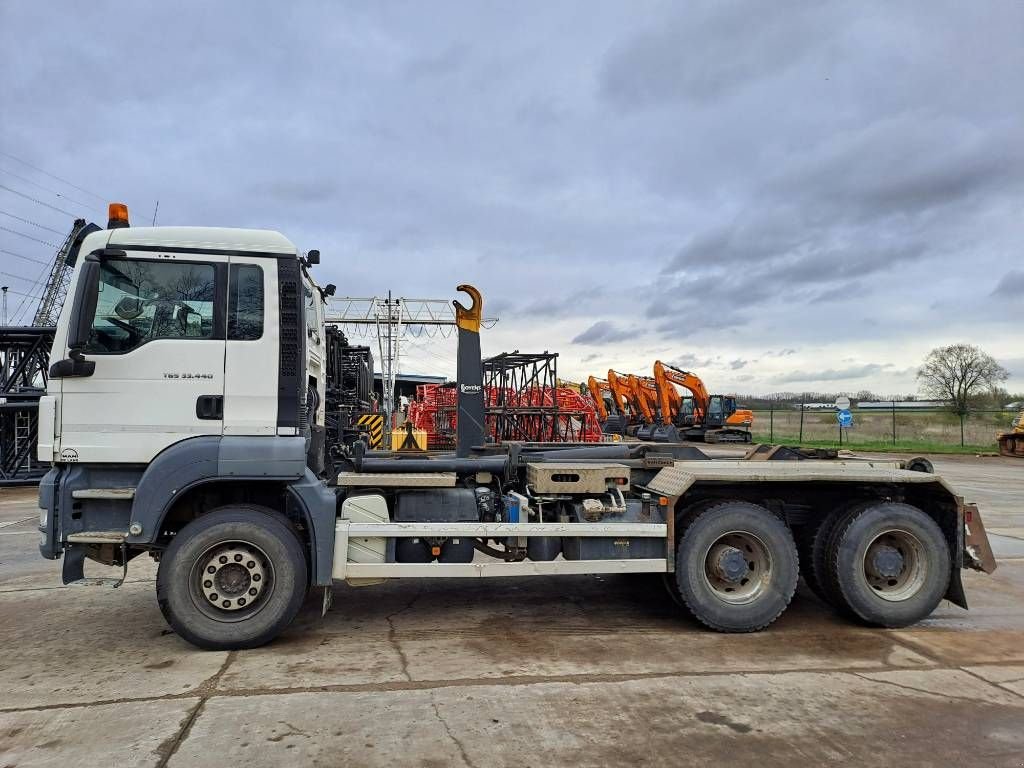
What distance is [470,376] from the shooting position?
6.77m

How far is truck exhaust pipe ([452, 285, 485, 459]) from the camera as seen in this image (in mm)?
6754

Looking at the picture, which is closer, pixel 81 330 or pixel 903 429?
pixel 81 330

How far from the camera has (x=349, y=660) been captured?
4.95 metres

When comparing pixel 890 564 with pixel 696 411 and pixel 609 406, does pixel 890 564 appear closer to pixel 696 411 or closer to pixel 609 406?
pixel 696 411

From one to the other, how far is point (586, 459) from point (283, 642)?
9.69 ft

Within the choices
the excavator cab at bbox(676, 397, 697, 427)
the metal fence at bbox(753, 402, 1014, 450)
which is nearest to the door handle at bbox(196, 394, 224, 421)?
the metal fence at bbox(753, 402, 1014, 450)

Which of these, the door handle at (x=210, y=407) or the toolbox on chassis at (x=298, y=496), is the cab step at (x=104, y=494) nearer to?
the toolbox on chassis at (x=298, y=496)

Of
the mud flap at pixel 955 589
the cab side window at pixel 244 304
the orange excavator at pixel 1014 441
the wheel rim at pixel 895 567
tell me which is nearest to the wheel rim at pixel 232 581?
the cab side window at pixel 244 304

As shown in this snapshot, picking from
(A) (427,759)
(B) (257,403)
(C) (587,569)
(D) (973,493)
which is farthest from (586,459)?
(D) (973,493)

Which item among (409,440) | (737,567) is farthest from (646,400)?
(737,567)

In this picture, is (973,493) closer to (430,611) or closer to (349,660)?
(430,611)

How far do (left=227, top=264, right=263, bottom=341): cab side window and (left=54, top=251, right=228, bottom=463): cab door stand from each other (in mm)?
57

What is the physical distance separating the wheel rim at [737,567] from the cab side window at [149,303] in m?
4.32

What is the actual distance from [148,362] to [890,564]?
6.11m
